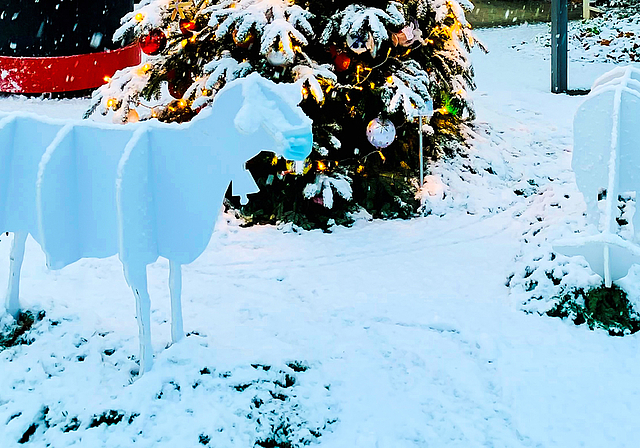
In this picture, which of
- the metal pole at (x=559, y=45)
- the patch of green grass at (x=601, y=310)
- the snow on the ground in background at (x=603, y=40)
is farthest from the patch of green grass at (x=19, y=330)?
the snow on the ground in background at (x=603, y=40)

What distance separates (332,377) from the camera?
11.0ft

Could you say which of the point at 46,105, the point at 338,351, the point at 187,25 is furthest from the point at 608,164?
the point at 46,105

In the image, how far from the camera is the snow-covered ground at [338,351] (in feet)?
9.73

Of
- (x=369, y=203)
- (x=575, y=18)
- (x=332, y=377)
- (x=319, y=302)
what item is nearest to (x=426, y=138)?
(x=369, y=203)

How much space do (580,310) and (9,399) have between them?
3.29 metres

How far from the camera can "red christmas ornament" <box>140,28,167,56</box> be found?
535 centimetres

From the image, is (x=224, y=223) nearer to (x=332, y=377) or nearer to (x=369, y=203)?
(x=369, y=203)

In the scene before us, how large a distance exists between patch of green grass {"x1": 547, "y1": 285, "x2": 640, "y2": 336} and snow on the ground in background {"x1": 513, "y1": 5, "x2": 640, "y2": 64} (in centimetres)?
950

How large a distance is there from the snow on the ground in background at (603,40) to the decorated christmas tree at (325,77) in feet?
25.3

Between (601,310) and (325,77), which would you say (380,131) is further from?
(601,310)

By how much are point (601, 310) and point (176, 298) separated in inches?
101

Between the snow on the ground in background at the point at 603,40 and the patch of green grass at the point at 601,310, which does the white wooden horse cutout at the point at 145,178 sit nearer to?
the patch of green grass at the point at 601,310

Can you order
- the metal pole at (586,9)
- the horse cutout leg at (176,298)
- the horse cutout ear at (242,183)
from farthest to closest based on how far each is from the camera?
the metal pole at (586,9) → the horse cutout leg at (176,298) → the horse cutout ear at (242,183)

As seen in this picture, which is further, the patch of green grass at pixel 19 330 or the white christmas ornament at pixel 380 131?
the white christmas ornament at pixel 380 131
